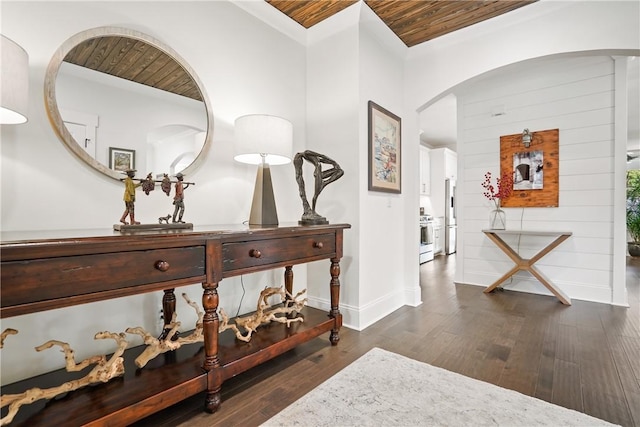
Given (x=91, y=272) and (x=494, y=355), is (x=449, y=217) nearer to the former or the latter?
(x=494, y=355)

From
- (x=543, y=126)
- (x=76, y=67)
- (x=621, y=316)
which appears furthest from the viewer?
(x=543, y=126)

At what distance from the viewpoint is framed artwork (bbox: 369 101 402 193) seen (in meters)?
2.67

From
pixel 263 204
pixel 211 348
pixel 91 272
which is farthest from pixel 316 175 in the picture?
pixel 91 272

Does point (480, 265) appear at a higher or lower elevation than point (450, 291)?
higher

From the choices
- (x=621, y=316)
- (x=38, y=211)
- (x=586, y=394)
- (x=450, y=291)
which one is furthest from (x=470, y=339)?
(x=38, y=211)

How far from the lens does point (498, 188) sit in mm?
3912

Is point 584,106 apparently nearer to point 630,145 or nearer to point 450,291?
point 450,291

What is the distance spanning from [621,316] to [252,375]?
3338mm

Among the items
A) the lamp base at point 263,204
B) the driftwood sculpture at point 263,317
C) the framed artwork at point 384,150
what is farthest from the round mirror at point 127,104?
the framed artwork at point 384,150

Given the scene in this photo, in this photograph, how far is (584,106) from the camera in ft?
11.1

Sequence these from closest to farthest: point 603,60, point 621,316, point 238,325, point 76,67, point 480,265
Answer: point 76,67 < point 238,325 < point 621,316 < point 603,60 < point 480,265

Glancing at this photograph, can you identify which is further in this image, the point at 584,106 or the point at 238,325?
the point at 584,106

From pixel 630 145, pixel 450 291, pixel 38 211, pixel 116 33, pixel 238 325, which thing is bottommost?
pixel 450 291

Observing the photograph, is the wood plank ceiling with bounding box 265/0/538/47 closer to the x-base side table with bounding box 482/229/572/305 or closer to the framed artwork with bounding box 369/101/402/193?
the framed artwork with bounding box 369/101/402/193
